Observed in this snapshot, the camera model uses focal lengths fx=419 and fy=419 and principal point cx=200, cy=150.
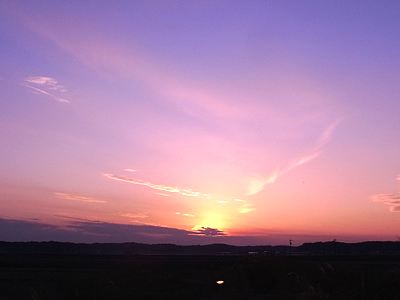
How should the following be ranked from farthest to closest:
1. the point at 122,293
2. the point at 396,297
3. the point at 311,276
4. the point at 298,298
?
the point at 122,293 < the point at 311,276 < the point at 396,297 < the point at 298,298

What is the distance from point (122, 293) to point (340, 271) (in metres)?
15.4

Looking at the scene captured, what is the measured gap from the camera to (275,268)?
2888cm

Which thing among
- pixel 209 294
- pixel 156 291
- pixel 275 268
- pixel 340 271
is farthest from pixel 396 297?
pixel 156 291

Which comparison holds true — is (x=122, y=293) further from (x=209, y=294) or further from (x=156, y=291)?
(x=209, y=294)

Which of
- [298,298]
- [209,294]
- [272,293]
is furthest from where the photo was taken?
[209,294]

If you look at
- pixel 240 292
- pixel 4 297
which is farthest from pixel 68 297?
pixel 240 292

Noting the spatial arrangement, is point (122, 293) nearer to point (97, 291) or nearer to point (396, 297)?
point (97, 291)

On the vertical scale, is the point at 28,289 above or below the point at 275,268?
below

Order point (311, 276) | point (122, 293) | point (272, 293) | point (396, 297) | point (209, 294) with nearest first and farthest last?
point (396, 297) → point (272, 293) → point (311, 276) → point (209, 294) → point (122, 293)

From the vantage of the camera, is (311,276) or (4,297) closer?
(311,276)

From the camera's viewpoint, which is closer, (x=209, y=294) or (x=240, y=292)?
(x=240, y=292)

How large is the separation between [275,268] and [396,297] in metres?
9.06

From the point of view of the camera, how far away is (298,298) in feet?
60.7

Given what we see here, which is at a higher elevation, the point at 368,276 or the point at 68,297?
the point at 368,276
